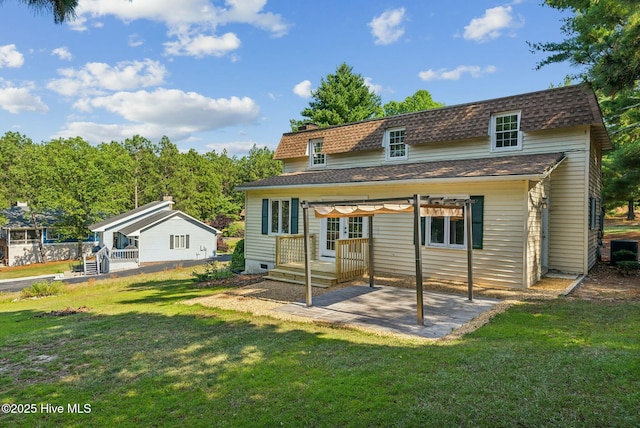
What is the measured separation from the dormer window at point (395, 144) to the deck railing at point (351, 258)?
4597 millimetres

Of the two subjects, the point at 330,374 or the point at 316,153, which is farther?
the point at 316,153

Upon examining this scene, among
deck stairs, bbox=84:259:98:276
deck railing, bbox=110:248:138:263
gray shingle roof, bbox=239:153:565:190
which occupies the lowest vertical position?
deck stairs, bbox=84:259:98:276

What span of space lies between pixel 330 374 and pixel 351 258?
6862 millimetres

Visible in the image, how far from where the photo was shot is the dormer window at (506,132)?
39.3 ft

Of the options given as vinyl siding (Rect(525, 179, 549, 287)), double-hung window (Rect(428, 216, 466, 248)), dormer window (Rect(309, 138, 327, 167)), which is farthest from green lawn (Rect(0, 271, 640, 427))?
dormer window (Rect(309, 138, 327, 167))

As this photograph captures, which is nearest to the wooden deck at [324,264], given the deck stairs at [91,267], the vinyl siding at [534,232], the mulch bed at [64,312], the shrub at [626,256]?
the vinyl siding at [534,232]

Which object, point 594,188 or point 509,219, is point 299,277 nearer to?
point 509,219

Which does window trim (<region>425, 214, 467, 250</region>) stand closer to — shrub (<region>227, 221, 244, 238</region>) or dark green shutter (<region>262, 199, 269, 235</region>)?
dark green shutter (<region>262, 199, 269, 235</region>)

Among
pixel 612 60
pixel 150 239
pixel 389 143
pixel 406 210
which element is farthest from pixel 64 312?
pixel 150 239

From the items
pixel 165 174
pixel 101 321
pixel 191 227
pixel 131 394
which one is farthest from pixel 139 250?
pixel 131 394

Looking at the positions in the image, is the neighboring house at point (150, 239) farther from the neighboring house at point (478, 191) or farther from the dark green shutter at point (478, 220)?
the dark green shutter at point (478, 220)

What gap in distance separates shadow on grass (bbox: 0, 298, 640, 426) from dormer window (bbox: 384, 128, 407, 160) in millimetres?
8764

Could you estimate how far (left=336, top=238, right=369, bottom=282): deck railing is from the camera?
10867mm

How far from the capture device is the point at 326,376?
4.42 meters
